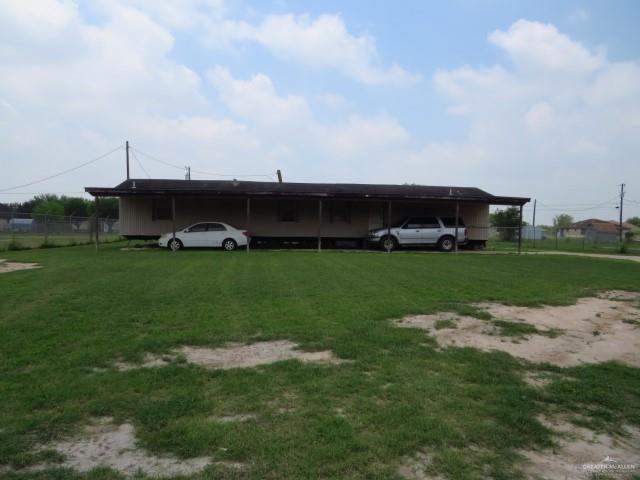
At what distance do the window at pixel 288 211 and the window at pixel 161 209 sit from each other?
5.18 metres

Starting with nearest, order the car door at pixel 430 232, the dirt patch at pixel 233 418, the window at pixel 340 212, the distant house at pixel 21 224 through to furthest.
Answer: the dirt patch at pixel 233 418 < the car door at pixel 430 232 < the distant house at pixel 21 224 < the window at pixel 340 212

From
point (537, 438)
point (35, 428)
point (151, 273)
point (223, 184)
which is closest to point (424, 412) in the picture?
point (537, 438)

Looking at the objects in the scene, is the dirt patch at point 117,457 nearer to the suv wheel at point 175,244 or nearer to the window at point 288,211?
the suv wheel at point 175,244

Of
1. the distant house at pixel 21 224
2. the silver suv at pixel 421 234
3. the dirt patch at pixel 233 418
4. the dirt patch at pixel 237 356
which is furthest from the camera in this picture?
the distant house at pixel 21 224

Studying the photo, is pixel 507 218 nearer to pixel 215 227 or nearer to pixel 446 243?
pixel 446 243

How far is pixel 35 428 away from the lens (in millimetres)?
2773

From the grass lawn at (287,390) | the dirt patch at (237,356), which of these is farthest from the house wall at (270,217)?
the dirt patch at (237,356)

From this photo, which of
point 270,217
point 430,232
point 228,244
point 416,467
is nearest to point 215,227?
point 228,244

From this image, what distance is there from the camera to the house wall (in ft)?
64.5

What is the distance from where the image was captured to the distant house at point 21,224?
766 inches

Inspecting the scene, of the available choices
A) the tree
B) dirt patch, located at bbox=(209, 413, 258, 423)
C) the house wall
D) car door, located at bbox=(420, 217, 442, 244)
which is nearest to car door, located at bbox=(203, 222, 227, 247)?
the house wall

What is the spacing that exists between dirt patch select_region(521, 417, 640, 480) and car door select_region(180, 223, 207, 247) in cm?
1622

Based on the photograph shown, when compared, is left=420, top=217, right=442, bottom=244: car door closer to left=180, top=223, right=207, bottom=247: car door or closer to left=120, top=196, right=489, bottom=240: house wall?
left=120, top=196, right=489, bottom=240: house wall

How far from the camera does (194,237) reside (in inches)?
697
